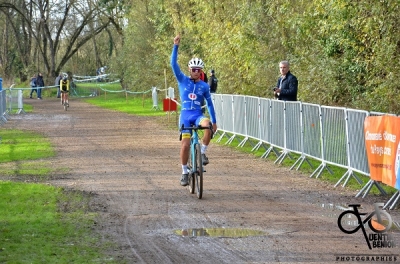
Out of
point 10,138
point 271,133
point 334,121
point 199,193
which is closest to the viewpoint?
point 199,193

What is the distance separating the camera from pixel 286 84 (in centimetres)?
1888

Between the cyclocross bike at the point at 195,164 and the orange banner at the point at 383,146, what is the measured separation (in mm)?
2422

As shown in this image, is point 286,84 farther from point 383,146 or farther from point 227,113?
point 227,113

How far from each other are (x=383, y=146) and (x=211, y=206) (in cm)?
266

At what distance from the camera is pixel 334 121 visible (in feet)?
51.6

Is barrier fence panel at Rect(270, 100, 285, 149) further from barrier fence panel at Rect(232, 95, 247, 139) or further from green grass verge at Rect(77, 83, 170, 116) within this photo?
green grass verge at Rect(77, 83, 170, 116)

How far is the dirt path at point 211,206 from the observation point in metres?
9.44

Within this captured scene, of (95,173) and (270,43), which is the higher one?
(270,43)

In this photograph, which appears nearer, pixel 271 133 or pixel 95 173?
pixel 95 173

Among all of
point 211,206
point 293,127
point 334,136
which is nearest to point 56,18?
point 293,127

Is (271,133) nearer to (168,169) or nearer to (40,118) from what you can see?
(168,169)

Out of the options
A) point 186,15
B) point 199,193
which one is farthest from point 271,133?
point 186,15

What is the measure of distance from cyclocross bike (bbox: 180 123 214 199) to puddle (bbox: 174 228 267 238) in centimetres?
260

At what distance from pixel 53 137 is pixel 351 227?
59.5ft
